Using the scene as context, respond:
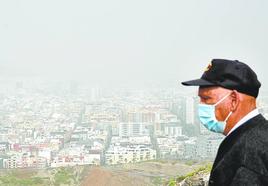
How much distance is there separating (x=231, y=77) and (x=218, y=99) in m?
0.11

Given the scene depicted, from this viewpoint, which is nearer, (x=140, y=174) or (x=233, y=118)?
(x=233, y=118)

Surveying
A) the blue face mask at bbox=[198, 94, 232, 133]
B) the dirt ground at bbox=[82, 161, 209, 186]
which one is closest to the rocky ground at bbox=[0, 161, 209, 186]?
the dirt ground at bbox=[82, 161, 209, 186]

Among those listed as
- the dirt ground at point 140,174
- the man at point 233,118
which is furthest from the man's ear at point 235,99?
the dirt ground at point 140,174

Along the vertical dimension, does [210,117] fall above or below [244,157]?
above

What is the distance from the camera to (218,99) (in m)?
2.17

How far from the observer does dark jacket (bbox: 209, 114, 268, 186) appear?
6.27 feet

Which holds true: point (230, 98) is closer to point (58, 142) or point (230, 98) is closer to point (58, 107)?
point (58, 142)

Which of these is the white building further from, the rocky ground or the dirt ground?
the rocky ground

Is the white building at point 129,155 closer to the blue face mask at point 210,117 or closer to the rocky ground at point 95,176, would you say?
the rocky ground at point 95,176

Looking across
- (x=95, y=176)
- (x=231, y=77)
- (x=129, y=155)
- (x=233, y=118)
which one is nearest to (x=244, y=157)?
(x=233, y=118)

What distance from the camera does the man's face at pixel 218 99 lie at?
7.07 ft

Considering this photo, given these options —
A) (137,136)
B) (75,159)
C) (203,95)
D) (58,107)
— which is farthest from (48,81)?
(203,95)

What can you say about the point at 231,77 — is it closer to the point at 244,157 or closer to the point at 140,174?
the point at 244,157

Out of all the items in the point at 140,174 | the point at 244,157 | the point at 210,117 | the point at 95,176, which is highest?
the point at 210,117
